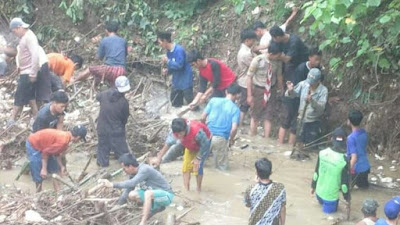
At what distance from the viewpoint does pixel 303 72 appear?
11586 millimetres

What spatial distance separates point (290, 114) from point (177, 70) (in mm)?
2325

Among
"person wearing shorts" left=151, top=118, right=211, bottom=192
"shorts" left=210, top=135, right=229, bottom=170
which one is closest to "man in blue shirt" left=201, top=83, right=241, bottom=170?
"shorts" left=210, top=135, right=229, bottom=170

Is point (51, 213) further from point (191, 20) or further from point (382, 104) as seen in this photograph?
point (191, 20)

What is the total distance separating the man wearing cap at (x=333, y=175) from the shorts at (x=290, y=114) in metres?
2.46

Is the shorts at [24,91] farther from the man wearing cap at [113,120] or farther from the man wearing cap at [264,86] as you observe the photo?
the man wearing cap at [264,86]

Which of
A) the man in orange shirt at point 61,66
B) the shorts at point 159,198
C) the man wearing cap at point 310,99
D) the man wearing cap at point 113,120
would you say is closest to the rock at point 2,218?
the shorts at point 159,198

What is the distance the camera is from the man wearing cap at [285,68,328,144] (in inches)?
438

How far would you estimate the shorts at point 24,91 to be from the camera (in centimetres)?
1162

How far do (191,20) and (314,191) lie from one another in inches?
242

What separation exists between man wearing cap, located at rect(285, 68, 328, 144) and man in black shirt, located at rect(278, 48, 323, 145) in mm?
167

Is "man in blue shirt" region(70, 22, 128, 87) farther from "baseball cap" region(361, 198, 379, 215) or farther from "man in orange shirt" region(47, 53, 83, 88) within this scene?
"baseball cap" region(361, 198, 379, 215)

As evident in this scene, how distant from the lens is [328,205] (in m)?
9.34

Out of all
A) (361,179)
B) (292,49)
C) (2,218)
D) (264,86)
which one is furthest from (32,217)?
(292,49)

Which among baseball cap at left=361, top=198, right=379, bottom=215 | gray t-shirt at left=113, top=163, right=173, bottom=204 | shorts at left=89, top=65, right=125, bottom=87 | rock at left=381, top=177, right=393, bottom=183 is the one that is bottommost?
rock at left=381, top=177, right=393, bottom=183
